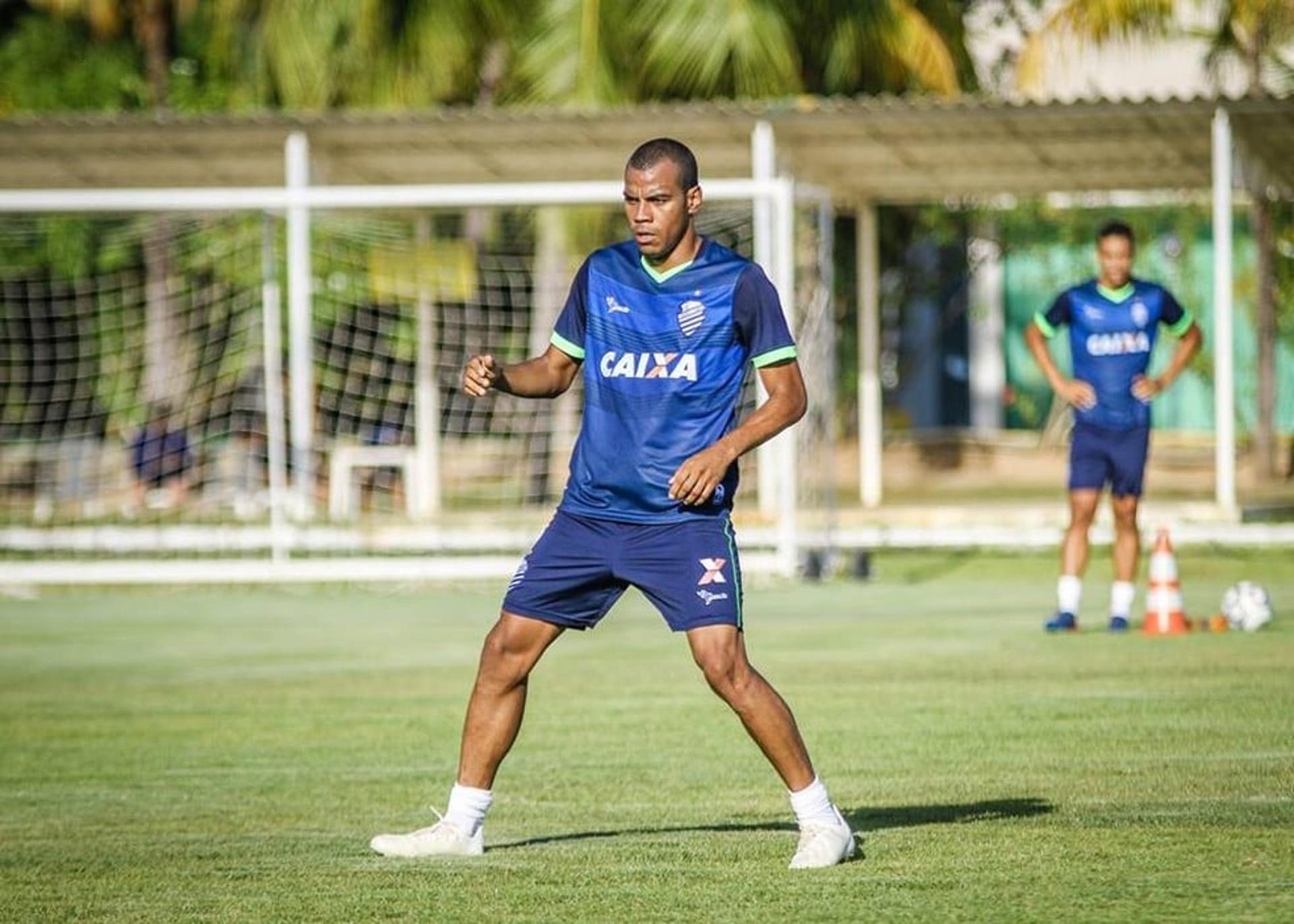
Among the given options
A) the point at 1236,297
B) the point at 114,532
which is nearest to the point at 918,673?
the point at 114,532

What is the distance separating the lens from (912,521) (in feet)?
80.7

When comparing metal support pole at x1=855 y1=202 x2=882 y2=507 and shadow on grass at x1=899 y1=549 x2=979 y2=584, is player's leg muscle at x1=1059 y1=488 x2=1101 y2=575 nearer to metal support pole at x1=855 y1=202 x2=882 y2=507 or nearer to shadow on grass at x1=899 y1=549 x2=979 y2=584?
shadow on grass at x1=899 y1=549 x2=979 y2=584

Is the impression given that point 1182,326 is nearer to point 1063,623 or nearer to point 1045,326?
point 1045,326

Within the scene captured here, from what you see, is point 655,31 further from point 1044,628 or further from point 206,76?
point 1044,628

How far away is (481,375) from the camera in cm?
764

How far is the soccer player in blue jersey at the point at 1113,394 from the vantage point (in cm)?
1522

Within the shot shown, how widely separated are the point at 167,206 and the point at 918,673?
9764 mm

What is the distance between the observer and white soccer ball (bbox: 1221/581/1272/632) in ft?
50.3

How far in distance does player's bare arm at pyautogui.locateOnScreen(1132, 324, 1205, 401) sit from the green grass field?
1.50 meters

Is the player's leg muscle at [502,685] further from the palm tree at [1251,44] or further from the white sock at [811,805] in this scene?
the palm tree at [1251,44]

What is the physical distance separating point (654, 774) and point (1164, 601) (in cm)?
600

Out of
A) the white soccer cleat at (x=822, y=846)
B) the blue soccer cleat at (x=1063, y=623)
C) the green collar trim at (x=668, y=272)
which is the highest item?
the green collar trim at (x=668, y=272)

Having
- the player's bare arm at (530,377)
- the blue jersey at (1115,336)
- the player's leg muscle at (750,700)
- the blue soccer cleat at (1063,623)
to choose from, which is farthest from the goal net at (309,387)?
the player's leg muscle at (750,700)

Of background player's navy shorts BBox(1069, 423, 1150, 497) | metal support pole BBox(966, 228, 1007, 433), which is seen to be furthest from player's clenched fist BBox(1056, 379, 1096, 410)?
metal support pole BBox(966, 228, 1007, 433)
